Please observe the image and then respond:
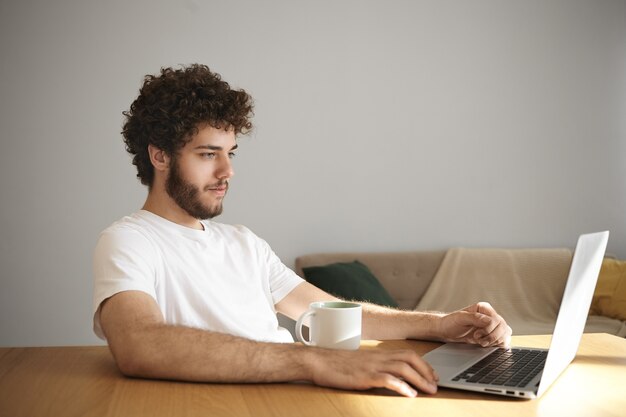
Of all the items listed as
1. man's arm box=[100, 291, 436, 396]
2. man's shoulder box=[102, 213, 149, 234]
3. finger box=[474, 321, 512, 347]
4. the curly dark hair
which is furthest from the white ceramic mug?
the curly dark hair

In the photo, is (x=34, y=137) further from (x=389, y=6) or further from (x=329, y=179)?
(x=389, y=6)

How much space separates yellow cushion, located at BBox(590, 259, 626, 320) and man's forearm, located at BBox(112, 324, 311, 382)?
3087mm

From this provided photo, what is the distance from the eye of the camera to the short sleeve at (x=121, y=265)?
129 cm

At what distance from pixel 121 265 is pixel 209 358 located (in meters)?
0.33

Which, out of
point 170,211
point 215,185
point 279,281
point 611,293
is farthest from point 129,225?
point 611,293

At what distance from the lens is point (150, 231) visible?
163 centimetres

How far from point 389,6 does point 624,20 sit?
60.4 inches

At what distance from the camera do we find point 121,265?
134cm

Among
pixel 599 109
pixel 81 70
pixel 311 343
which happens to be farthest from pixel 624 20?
pixel 311 343

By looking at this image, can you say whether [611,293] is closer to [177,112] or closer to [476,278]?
[476,278]

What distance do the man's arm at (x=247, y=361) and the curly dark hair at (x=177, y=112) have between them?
0.67 m

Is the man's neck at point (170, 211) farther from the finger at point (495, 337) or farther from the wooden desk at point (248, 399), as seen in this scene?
the finger at point (495, 337)

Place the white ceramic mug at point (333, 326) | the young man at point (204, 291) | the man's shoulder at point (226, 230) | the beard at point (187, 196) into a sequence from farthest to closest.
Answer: the man's shoulder at point (226, 230) → the beard at point (187, 196) → the white ceramic mug at point (333, 326) → the young man at point (204, 291)

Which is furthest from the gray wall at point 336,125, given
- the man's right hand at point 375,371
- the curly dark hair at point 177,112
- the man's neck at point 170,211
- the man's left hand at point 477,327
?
the man's right hand at point 375,371
